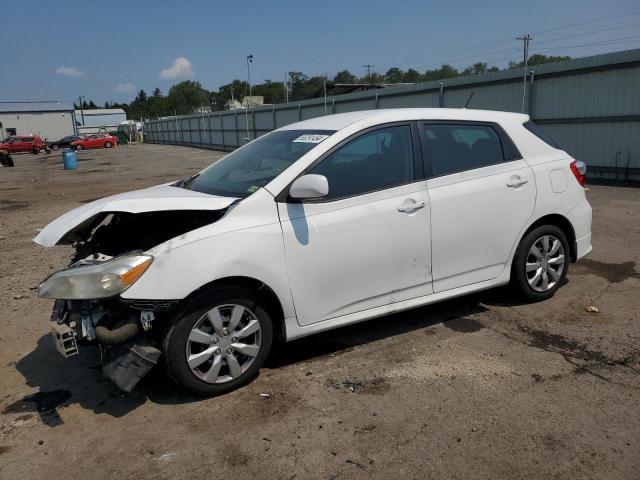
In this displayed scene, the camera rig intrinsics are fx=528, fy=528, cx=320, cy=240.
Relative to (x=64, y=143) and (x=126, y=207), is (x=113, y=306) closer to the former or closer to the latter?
(x=126, y=207)

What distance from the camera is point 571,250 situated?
490 centimetres

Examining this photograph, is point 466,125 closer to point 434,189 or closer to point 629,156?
point 434,189

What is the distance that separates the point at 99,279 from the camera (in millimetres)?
3096

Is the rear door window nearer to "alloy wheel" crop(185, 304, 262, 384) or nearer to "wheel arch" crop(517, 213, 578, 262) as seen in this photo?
"wheel arch" crop(517, 213, 578, 262)

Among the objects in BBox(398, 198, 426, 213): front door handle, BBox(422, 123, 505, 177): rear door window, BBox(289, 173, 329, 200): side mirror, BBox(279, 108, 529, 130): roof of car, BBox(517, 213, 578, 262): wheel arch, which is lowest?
BBox(517, 213, 578, 262): wheel arch

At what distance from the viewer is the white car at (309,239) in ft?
10.5

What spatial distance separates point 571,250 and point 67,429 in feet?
14.3

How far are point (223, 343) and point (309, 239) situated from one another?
876 mm

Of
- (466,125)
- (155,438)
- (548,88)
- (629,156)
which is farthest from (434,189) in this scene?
(548,88)

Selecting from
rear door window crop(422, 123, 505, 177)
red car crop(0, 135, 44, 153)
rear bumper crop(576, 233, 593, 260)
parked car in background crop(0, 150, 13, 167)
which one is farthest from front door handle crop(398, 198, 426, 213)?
red car crop(0, 135, 44, 153)

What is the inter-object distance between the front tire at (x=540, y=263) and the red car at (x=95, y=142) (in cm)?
5106

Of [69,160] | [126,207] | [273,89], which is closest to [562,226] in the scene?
[126,207]

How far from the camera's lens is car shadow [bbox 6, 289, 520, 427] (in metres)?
3.50

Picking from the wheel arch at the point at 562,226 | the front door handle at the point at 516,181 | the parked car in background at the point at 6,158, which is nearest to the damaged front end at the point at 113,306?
the front door handle at the point at 516,181
